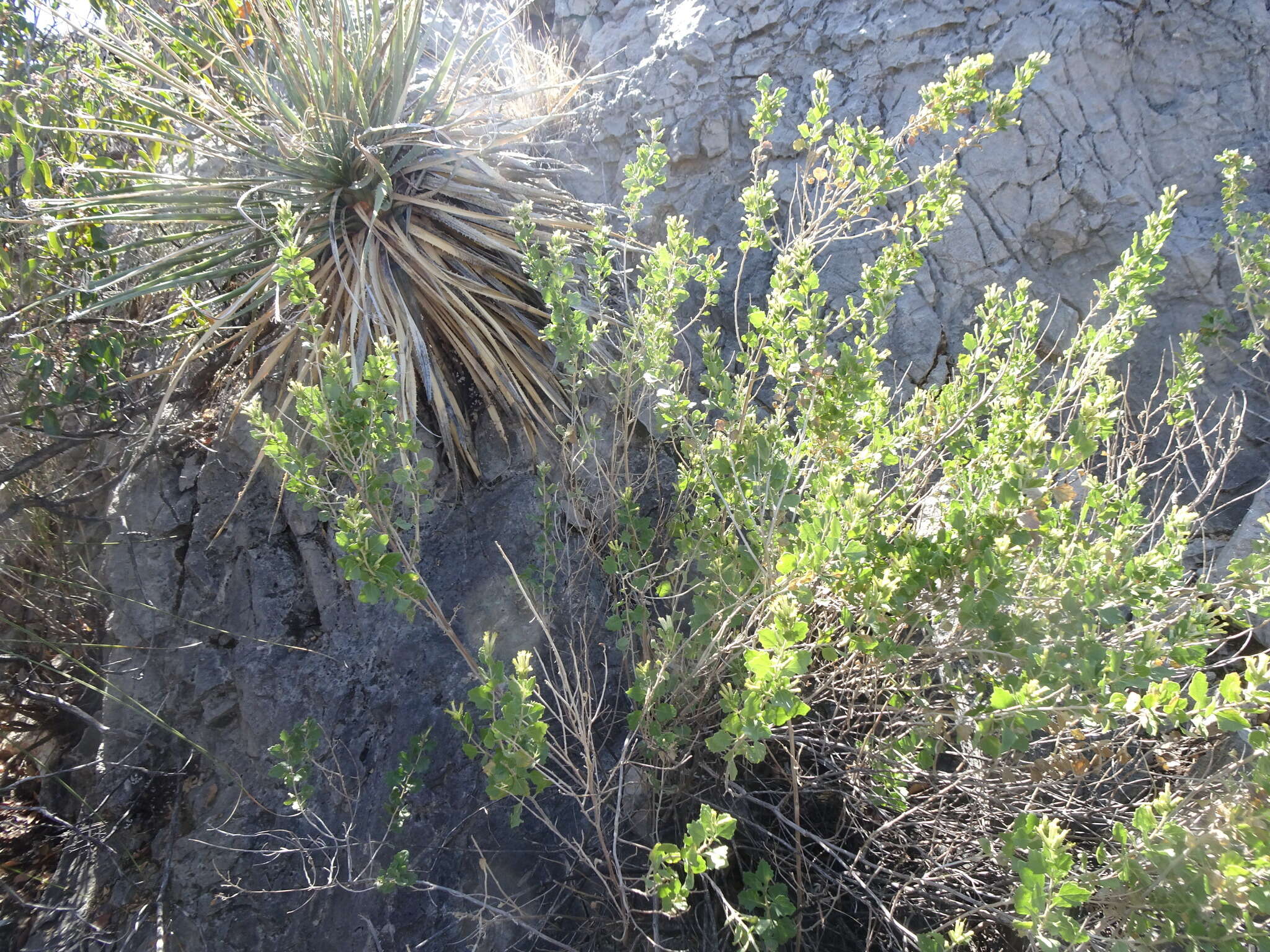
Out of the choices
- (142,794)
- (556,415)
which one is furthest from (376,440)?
(142,794)

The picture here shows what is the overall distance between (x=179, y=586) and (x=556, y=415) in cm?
155

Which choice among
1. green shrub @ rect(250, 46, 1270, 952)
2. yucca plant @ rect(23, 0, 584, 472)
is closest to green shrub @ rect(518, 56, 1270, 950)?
green shrub @ rect(250, 46, 1270, 952)

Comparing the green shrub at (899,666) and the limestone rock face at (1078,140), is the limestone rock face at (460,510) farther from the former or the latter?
the green shrub at (899,666)

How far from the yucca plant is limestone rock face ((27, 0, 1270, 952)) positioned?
0.43 metres

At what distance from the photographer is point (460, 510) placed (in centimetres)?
289

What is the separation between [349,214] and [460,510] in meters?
1.20

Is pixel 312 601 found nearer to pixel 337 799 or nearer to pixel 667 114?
pixel 337 799

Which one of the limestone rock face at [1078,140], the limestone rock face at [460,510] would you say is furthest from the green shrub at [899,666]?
the limestone rock face at [1078,140]

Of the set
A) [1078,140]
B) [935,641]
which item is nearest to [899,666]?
[935,641]

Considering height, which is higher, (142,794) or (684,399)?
(684,399)

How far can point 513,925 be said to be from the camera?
7.09 feet

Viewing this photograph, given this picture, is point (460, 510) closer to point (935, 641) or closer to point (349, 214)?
point (349, 214)

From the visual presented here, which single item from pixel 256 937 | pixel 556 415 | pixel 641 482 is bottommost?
pixel 256 937

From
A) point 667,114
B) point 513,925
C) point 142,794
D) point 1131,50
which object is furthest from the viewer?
point 667,114
